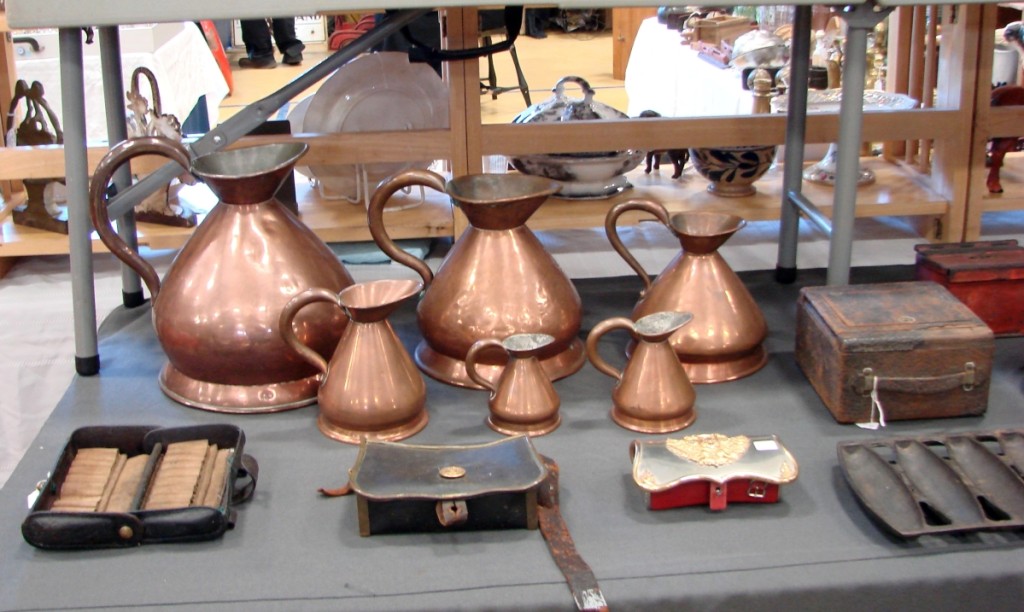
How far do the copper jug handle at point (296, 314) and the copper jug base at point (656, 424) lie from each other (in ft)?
0.96

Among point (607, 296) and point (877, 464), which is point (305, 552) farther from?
point (607, 296)

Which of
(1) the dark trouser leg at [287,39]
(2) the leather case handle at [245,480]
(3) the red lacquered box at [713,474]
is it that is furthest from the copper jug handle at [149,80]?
(1) the dark trouser leg at [287,39]

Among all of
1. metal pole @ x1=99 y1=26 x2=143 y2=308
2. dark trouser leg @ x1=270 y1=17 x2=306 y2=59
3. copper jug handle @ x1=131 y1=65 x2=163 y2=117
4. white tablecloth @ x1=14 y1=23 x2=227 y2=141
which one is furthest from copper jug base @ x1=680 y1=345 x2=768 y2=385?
dark trouser leg @ x1=270 y1=17 x2=306 y2=59

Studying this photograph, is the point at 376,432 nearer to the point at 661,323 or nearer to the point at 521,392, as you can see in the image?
the point at 521,392

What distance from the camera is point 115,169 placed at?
1.08m

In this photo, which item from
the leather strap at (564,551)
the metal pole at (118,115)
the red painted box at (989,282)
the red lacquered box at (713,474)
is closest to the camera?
the leather strap at (564,551)

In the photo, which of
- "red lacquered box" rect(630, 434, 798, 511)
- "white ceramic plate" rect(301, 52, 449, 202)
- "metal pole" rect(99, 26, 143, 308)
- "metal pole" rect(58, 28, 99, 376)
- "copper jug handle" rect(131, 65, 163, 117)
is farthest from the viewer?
"white ceramic plate" rect(301, 52, 449, 202)

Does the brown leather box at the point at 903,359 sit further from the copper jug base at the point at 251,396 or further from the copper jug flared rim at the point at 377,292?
the copper jug base at the point at 251,396

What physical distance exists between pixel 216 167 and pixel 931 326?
2.45 ft

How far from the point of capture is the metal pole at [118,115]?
130 centimetres

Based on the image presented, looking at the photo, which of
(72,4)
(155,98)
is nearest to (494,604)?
(72,4)

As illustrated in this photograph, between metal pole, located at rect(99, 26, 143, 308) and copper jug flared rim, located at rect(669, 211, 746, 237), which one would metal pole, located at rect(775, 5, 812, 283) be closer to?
copper jug flared rim, located at rect(669, 211, 746, 237)

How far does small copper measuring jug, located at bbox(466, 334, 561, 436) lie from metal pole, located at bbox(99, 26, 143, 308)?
1.79 ft

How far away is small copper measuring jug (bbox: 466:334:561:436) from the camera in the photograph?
3.25ft
